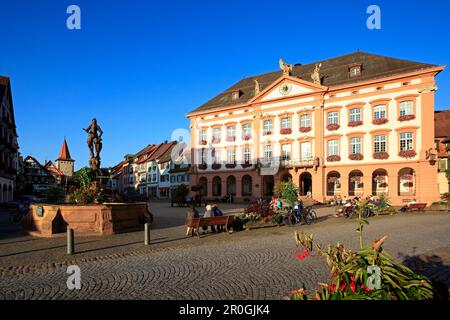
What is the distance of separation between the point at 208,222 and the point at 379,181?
27202mm

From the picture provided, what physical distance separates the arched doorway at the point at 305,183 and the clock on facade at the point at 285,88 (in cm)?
960

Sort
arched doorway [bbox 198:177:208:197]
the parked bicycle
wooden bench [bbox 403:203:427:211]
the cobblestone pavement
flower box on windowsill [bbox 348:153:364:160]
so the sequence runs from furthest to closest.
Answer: arched doorway [bbox 198:177:208:197]
flower box on windowsill [bbox 348:153:364:160]
wooden bench [bbox 403:203:427:211]
the parked bicycle
the cobblestone pavement

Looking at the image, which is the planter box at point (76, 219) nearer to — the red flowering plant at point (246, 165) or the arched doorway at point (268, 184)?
the arched doorway at point (268, 184)

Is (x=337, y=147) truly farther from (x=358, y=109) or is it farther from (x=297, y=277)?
(x=297, y=277)

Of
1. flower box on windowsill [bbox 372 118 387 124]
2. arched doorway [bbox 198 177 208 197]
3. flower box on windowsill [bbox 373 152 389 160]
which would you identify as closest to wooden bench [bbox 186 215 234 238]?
flower box on windowsill [bbox 373 152 389 160]

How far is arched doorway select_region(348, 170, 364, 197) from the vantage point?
34125mm

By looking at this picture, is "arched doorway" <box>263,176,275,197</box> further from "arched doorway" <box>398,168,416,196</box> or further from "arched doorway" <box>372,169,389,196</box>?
"arched doorway" <box>398,168,416,196</box>

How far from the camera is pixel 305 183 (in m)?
40.0

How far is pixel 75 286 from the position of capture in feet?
19.6

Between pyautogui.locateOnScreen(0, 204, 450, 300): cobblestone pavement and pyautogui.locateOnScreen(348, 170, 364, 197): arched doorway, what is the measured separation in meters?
22.9

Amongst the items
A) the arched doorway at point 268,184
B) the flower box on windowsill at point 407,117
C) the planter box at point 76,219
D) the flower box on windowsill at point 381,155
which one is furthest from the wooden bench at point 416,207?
the planter box at point 76,219

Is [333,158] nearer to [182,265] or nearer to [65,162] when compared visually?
[182,265]

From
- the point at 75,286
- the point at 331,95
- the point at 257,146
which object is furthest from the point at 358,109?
the point at 75,286
